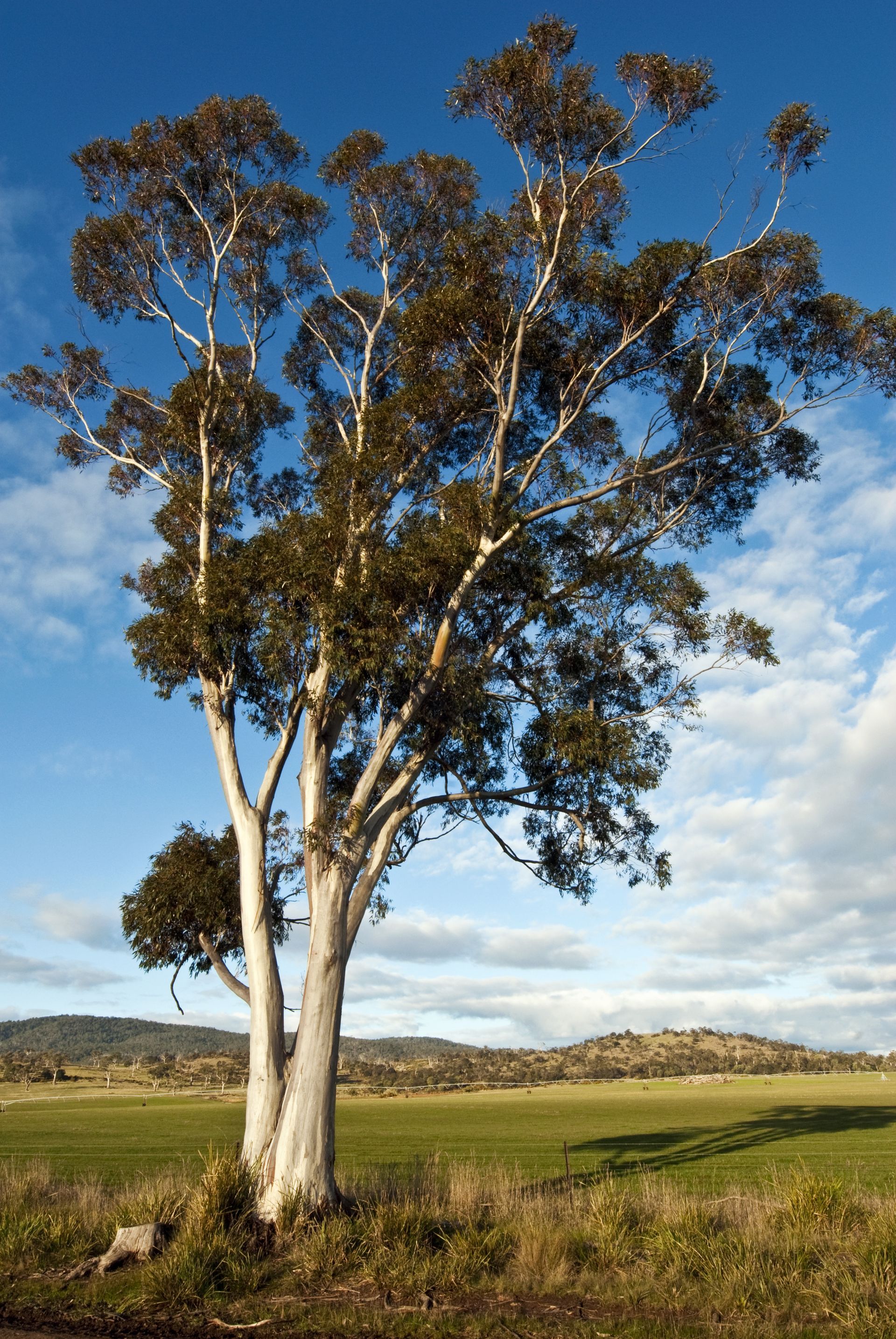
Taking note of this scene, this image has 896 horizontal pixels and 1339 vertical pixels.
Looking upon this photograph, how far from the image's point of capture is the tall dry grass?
26.6ft

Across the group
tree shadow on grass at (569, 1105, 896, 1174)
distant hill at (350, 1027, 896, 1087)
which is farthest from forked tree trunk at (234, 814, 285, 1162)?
distant hill at (350, 1027, 896, 1087)

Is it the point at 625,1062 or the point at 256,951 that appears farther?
the point at 625,1062

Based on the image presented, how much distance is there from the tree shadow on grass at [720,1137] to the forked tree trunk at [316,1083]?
29.6ft

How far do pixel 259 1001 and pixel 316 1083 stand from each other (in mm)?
1628

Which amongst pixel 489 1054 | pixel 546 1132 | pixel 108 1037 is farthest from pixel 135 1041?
pixel 546 1132

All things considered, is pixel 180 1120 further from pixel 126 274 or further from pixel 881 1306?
pixel 881 1306

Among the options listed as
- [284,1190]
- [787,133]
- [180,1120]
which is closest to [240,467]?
[787,133]

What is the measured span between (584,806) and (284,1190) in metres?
7.55

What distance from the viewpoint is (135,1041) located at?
143125 millimetres

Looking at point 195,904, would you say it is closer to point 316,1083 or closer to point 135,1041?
point 316,1083

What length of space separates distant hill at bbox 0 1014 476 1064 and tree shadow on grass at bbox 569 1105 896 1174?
3482 inches

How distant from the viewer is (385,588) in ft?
43.9

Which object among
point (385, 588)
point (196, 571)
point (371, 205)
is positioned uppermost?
point (371, 205)

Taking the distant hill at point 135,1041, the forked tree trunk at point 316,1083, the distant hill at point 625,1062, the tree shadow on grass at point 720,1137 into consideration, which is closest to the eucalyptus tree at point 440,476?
the forked tree trunk at point 316,1083
